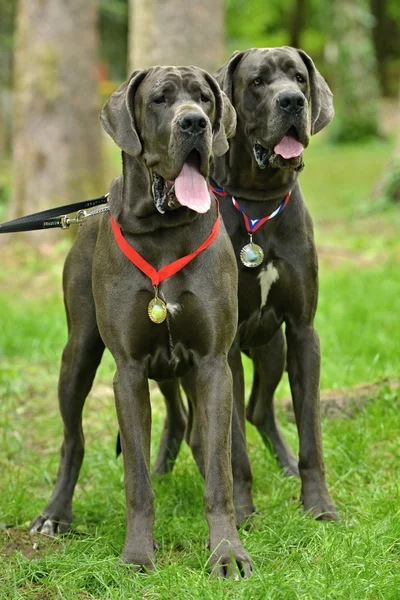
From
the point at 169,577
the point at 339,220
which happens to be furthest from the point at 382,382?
the point at 339,220

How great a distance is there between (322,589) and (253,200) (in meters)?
1.76

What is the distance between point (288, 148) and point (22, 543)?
2.06m

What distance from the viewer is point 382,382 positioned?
5629 millimetres

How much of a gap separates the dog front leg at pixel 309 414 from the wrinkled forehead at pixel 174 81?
121cm

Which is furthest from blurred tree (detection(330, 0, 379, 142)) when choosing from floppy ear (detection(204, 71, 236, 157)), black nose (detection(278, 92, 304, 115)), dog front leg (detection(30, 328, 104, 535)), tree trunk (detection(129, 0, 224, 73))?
floppy ear (detection(204, 71, 236, 157))

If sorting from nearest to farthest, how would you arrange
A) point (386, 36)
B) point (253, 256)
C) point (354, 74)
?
1. point (253, 256)
2. point (354, 74)
3. point (386, 36)

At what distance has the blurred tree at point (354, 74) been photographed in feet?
71.6

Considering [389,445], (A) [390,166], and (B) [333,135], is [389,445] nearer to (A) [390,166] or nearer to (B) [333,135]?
(A) [390,166]

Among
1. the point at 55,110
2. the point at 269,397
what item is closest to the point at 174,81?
the point at 269,397

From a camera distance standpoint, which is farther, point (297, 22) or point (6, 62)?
point (297, 22)

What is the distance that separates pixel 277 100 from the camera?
4.03 meters

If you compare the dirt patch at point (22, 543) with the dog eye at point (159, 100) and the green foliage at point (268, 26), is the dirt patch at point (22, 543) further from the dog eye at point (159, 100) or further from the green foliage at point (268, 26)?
the green foliage at point (268, 26)

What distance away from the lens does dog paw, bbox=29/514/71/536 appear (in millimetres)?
4281

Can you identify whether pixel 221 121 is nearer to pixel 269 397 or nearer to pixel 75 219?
pixel 75 219
